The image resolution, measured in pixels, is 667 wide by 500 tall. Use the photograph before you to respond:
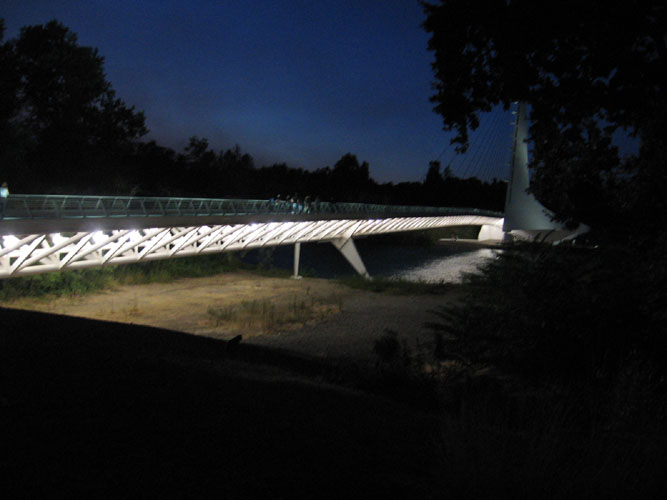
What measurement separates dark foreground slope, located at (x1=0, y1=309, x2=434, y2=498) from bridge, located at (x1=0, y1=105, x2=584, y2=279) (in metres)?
6.51

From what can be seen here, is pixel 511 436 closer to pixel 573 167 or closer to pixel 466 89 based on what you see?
pixel 466 89

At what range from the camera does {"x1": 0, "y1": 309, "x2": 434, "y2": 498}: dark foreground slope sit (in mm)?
3453

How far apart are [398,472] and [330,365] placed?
16.3ft

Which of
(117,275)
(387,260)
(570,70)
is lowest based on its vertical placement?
(117,275)

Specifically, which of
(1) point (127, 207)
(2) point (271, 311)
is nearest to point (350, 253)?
(2) point (271, 311)

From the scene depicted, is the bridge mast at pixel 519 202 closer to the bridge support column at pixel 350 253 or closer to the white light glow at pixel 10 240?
the bridge support column at pixel 350 253

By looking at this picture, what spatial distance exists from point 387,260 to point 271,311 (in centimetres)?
3726

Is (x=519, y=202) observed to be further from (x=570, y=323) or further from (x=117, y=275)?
(x=570, y=323)

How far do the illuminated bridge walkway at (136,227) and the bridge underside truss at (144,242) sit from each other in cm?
3

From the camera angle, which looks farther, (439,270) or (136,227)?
(439,270)

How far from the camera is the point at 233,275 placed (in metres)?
37.7

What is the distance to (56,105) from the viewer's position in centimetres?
3819

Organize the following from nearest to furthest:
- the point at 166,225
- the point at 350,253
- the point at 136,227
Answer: the point at 136,227 → the point at 166,225 → the point at 350,253

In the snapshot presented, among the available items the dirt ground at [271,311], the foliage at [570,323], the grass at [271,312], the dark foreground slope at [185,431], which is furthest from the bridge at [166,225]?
the dark foreground slope at [185,431]
